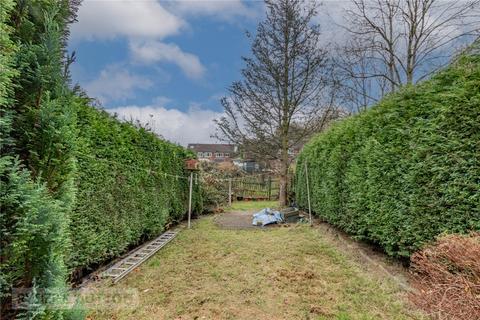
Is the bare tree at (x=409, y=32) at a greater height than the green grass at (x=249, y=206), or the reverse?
the bare tree at (x=409, y=32)

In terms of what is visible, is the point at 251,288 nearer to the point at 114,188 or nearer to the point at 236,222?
the point at 114,188

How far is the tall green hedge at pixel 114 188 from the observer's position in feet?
12.4

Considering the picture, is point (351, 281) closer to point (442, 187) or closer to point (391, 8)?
point (442, 187)

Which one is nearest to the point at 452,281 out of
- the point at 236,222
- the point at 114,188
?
the point at 114,188

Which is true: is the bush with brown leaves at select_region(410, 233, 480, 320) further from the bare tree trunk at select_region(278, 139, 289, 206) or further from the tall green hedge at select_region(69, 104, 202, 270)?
the bare tree trunk at select_region(278, 139, 289, 206)

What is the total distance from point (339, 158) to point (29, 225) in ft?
20.5

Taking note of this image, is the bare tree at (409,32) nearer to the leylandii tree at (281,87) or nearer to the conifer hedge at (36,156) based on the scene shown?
the leylandii tree at (281,87)

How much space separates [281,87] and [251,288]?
10.1 meters

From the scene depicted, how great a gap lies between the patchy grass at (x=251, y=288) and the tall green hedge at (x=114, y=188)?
25.2 inches

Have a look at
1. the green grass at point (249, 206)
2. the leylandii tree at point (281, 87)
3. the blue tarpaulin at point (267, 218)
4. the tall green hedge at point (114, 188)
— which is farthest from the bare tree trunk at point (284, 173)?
the tall green hedge at point (114, 188)

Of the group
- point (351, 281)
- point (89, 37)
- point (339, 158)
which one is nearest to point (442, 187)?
point (351, 281)

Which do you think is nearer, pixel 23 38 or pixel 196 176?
pixel 23 38

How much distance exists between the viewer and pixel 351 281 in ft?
12.9

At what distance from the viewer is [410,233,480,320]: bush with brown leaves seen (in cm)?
148
